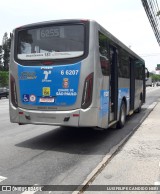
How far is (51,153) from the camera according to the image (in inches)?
288

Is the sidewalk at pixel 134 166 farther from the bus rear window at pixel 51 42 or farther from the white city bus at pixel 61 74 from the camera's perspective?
the bus rear window at pixel 51 42

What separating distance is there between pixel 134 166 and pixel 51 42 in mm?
3777

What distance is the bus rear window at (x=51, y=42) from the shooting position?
772 centimetres

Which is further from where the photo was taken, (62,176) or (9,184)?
(62,176)

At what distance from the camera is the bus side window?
8.09 metres

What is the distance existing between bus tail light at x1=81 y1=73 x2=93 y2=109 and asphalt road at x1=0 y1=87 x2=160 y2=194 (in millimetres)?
1171

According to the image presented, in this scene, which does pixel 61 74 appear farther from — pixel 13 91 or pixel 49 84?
pixel 13 91

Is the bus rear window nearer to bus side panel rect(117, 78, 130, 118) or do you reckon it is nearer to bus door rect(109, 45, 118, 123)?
bus door rect(109, 45, 118, 123)

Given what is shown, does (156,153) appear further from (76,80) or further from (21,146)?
(21,146)

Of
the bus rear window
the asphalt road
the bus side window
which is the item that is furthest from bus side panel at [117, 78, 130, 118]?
the bus rear window

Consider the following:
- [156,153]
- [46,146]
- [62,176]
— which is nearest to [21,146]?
[46,146]

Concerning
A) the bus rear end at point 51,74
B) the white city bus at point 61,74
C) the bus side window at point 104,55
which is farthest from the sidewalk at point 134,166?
the bus side window at point 104,55

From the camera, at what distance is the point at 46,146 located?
8086 mm

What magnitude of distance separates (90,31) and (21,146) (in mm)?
3399
